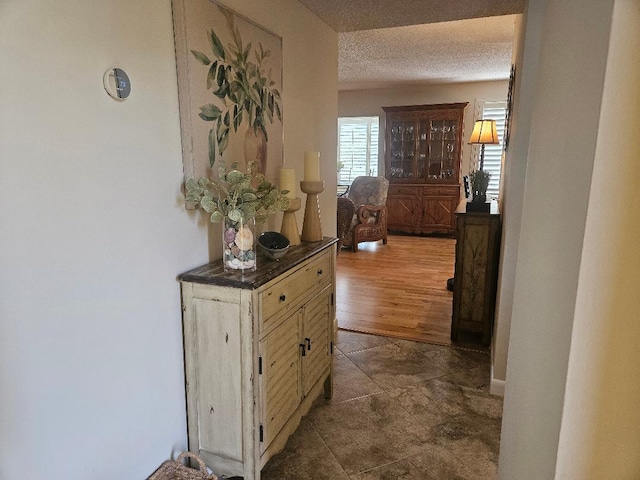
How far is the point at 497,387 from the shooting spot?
257 centimetres

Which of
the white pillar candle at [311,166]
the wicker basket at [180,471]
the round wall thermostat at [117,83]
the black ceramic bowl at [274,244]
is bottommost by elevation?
the wicker basket at [180,471]

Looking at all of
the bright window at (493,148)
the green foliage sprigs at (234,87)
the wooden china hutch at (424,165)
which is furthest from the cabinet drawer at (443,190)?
the green foliage sprigs at (234,87)

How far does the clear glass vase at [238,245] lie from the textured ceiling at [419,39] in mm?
1553

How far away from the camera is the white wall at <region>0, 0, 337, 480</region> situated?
1.12 meters

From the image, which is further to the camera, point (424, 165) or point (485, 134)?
point (424, 165)

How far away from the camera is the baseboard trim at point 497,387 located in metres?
2.56

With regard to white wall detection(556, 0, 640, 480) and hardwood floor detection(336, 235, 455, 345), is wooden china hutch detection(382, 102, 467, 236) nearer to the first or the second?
hardwood floor detection(336, 235, 455, 345)

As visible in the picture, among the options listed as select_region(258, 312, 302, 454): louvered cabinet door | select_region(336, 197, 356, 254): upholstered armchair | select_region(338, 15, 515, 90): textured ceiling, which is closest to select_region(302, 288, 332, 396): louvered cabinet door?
select_region(258, 312, 302, 454): louvered cabinet door

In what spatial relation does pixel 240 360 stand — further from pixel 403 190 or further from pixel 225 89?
pixel 403 190

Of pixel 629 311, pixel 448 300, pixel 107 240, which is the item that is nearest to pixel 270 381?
pixel 107 240

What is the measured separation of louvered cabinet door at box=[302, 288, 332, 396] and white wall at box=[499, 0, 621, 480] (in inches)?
39.0

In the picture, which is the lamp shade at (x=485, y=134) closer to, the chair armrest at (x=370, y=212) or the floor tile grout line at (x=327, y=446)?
the chair armrest at (x=370, y=212)

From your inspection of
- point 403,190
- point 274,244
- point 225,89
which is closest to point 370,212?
point 403,190

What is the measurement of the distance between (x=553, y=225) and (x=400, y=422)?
1.68 m
